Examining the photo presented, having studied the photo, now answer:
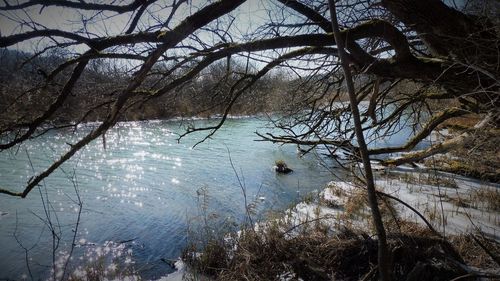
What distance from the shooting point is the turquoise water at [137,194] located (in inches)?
236

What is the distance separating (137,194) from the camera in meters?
9.45

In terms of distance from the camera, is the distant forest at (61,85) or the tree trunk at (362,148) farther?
the distant forest at (61,85)

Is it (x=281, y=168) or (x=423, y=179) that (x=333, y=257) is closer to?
(x=423, y=179)

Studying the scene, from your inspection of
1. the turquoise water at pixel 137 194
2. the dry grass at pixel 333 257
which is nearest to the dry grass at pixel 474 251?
the dry grass at pixel 333 257

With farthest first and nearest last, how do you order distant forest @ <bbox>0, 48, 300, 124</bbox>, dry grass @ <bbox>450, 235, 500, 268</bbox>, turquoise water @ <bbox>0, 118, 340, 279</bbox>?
turquoise water @ <bbox>0, 118, 340, 279</bbox>, dry grass @ <bbox>450, 235, 500, 268</bbox>, distant forest @ <bbox>0, 48, 300, 124</bbox>

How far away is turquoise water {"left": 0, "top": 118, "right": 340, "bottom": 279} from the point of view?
600 centimetres

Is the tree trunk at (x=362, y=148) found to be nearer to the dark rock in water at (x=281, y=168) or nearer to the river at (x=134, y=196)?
the river at (x=134, y=196)

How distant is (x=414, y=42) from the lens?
4184mm

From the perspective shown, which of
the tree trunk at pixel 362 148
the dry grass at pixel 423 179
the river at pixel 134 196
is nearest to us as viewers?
the tree trunk at pixel 362 148

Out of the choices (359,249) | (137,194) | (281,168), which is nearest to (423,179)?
(281,168)

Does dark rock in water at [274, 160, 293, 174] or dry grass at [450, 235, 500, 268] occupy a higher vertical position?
dry grass at [450, 235, 500, 268]

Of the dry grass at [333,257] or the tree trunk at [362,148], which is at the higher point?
the tree trunk at [362,148]

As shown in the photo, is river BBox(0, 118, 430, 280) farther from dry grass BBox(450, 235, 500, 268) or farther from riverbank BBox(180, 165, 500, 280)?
dry grass BBox(450, 235, 500, 268)

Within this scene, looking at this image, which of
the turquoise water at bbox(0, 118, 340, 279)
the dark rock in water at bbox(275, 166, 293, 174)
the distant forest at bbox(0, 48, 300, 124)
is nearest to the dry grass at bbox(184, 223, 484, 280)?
the turquoise water at bbox(0, 118, 340, 279)
